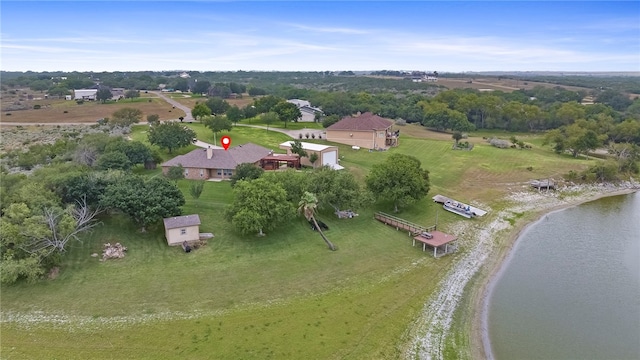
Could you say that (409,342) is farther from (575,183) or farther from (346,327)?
(575,183)

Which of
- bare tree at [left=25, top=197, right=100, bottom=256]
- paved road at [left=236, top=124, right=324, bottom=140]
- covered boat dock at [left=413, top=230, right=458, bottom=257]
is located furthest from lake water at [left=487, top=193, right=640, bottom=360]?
paved road at [left=236, top=124, right=324, bottom=140]

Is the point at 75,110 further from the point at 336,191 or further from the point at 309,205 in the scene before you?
the point at 309,205

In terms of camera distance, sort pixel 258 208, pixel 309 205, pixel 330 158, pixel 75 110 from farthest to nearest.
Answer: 1. pixel 75 110
2. pixel 330 158
3. pixel 309 205
4. pixel 258 208

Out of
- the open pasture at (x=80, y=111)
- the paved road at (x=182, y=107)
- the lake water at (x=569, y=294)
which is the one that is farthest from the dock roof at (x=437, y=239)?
the open pasture at (x=80, y=111)

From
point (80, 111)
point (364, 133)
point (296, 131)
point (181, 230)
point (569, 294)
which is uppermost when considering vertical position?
point (80, 111)

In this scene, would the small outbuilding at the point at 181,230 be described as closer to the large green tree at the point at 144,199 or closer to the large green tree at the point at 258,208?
the large green tree at the point at 144,199

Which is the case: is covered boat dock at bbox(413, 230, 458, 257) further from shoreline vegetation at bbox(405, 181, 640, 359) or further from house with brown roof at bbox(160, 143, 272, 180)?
house with brown roof at bbox(160, 143, 272, 180)

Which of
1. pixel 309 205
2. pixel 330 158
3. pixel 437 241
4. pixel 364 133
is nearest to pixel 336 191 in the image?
pixel 309 205

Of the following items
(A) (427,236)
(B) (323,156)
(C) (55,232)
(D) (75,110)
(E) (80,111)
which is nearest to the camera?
(C) (55,232)
